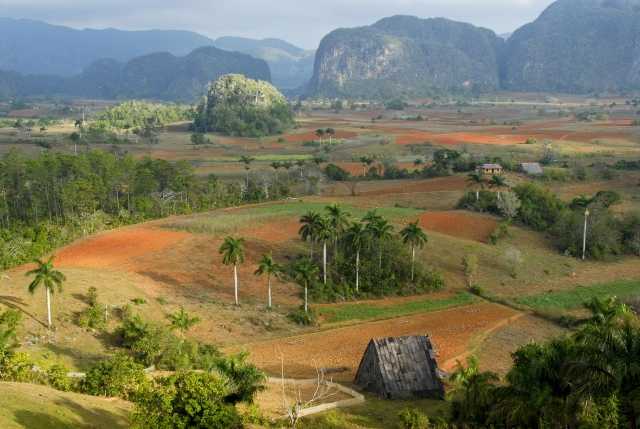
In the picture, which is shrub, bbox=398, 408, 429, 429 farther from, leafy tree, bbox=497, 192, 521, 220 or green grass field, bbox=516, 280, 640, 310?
leafy tree, bbox=497, 192, 521, 220

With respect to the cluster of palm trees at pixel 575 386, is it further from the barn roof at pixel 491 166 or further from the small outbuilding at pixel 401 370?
the barn roof at pixel 491 166

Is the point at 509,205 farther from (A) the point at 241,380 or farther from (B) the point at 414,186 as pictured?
(A) the point at 241,380

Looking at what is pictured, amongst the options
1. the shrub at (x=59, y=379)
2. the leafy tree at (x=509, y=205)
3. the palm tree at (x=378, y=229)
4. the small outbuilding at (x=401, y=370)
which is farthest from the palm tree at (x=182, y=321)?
the leafy tree at (x=509, y=205)

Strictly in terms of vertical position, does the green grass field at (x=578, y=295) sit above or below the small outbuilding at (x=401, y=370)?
below

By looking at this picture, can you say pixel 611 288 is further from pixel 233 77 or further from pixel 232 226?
pixel 233 77

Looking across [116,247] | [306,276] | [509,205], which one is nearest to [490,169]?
[509,205]

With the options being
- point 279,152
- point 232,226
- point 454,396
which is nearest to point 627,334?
point 454,396
